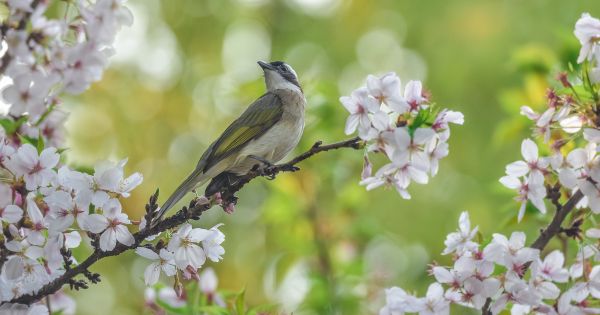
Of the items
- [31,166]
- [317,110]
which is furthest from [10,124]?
[317,110]

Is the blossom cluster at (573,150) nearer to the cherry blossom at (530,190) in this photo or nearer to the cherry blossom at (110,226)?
the cherry blossom at (530,190)

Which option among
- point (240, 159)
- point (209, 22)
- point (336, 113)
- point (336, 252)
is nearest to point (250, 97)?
point (336, 113)

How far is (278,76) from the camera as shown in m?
6.28

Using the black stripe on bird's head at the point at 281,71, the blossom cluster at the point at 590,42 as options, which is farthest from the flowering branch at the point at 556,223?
the black stripe on bird's head at the point at 281,71

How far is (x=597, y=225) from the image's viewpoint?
375cm

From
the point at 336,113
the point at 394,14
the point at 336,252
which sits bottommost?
the point at 336,252

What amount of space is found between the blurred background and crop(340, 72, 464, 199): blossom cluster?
8.89 feet

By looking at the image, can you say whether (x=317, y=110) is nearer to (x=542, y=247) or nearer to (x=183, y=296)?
(x=183, y=296)

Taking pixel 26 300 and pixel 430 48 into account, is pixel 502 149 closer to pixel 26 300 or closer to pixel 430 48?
pixel 430 48

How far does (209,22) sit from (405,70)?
3223mm

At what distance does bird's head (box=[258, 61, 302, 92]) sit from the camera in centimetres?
613

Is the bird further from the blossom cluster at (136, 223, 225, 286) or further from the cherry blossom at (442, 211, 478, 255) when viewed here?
the cherry blossom at (442, 211, 478, 255)

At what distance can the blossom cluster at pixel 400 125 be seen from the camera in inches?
124

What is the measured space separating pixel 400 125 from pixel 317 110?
2.88m
